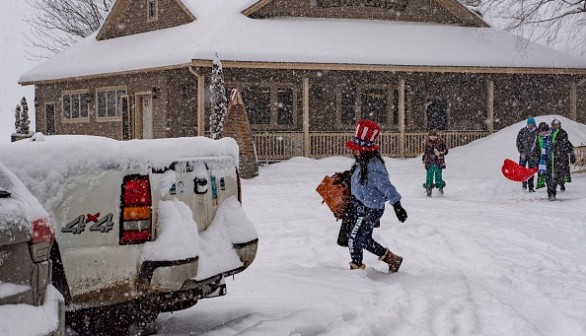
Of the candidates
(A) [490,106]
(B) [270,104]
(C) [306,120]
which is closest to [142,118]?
(B) [270,104]

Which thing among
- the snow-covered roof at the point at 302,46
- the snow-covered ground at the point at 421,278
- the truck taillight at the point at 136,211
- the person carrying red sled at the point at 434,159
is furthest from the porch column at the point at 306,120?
the truck taillight at the point at 136,211

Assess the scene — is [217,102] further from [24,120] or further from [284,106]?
[24,120]

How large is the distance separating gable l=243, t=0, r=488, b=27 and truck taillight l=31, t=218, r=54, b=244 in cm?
2303

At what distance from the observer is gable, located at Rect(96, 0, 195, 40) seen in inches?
1062

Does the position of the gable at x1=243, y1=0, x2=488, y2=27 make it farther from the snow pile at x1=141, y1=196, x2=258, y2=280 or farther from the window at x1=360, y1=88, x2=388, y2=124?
the snow pile at x1=141, y1=196, x2=258, y2=280

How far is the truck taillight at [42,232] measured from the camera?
3375 millimetres

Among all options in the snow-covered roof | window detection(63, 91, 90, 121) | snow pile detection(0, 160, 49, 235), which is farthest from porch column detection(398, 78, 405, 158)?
snow pile detection(0, 160, 49, 235)

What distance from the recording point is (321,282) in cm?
677

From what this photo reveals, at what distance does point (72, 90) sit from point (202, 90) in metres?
8.91

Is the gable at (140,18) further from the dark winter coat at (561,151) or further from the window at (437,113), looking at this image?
the dark winter coat at (561,151)

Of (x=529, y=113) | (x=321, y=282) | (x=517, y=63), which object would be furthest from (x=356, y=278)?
(x=529, y=113)

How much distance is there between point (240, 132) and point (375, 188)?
13367 millimetres

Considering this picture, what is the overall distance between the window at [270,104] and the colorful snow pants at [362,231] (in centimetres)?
1810

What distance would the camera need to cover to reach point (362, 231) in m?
7.40
